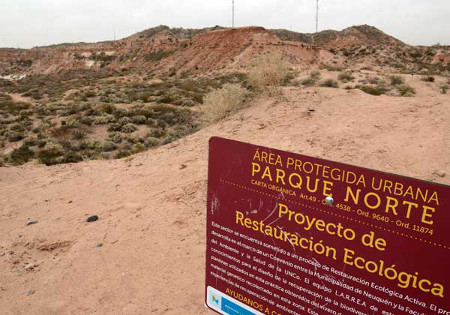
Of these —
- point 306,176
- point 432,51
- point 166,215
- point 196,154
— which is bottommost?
point 166,215

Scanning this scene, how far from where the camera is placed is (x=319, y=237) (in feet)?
6.78

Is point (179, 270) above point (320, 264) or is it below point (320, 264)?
below

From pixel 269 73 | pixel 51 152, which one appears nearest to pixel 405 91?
pixel 269 73

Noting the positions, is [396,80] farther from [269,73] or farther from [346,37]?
[346,37]

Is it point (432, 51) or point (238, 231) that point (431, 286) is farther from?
point (432, 51)

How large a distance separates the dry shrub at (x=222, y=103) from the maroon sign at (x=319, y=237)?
8.61m

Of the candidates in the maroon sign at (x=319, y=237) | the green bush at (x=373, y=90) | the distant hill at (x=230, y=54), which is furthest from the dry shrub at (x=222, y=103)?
the distant hill at (x=230, y=54)

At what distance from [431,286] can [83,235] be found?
544 centimetres

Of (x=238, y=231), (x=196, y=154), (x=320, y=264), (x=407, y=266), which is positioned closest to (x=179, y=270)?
(x=238, y=231)

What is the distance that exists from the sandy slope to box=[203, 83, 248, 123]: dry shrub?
0.67 m

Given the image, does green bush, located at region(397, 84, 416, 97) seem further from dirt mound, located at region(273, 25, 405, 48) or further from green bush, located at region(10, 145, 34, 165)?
dirt mound, located at region(273, 25, 405, 48)

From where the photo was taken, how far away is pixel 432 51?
42.2 metres

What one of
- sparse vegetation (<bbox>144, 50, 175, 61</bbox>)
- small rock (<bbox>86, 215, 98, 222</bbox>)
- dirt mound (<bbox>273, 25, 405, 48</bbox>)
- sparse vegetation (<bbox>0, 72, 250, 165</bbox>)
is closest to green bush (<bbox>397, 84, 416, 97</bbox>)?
sparse vegetation (<bbox>0, 72, 250, 165</bbox>)

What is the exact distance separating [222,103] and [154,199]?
197 inches
